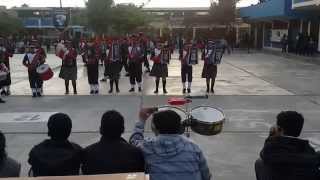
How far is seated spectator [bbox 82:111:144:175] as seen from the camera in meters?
4.05

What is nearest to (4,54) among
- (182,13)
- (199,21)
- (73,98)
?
(73,98)

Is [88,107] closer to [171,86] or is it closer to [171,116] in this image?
[171,86]

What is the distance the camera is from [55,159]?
4105mm

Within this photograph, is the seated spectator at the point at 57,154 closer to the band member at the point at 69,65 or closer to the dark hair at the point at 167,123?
the dark hair at the point at 167,123

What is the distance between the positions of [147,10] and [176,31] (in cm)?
1306

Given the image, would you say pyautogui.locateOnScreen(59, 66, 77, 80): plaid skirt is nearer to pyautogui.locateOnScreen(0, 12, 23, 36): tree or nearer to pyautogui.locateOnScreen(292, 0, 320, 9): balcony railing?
pyautogui.locateOnScreen(292, 0, 320, 9): balcony railing

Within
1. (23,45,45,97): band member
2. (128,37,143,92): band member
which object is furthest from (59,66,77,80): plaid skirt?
(128,37,143,92): band member

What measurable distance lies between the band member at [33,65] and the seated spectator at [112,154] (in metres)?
10.6

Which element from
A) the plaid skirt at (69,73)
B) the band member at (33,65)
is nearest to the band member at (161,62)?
the plaid skirt at (69,73)

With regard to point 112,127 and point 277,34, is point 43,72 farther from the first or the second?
point 277,34

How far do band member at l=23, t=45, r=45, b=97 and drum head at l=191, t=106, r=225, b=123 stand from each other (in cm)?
989

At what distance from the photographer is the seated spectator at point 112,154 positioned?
13.3ft

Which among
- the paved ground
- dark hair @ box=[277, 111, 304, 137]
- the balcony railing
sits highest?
the balcony railing

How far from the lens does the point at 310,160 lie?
13.1ft
